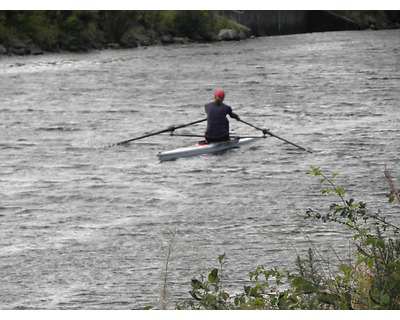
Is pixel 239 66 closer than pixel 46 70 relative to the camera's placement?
No

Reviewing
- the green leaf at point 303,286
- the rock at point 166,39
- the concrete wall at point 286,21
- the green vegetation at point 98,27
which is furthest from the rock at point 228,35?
the green leaf at point 303,286

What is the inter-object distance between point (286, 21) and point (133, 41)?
15.5ft

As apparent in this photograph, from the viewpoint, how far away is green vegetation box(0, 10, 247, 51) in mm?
29266

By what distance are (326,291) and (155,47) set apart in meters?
26.7

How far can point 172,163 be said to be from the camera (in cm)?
1781

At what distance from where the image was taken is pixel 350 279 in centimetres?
542

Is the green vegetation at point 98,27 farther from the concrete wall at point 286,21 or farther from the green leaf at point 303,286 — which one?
the green leaf at point 303,286

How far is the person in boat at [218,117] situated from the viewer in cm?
1614

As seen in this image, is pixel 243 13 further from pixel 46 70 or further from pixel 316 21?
pixel 46 70

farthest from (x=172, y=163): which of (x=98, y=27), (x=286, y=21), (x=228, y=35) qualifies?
(x=228, y=35)

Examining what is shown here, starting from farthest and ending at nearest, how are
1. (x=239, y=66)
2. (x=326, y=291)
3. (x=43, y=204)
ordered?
(x=239, y=66), (x=43, y=204), (x=326, y=291)

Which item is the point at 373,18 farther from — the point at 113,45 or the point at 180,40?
the point at 113,45
